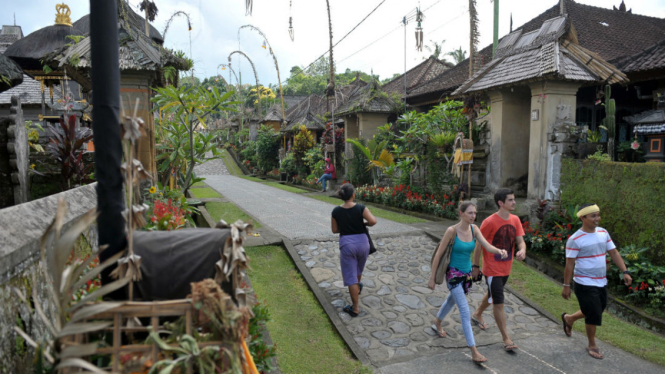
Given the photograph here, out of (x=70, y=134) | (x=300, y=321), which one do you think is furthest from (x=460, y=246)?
(x=70, y=134)

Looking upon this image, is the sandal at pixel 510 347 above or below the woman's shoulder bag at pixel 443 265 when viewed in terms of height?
below

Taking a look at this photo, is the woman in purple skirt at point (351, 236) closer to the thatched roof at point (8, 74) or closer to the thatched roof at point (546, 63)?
the thatched roof at point (8, 74)

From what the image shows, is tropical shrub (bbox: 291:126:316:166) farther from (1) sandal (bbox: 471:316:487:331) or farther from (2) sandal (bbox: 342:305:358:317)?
(1) sandal (bbox: 471:316:487:331)

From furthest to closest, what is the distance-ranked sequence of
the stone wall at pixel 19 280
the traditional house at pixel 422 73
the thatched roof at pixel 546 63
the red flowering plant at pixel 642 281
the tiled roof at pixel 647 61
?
the traditional house at pixel 422 73
the tiled roof at pixel 647 61
the thatched roof at pixel 546 63
the red flowering plant at pixel 642 281
the stone wall at pixel 19 280

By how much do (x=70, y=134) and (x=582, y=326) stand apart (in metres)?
7.94

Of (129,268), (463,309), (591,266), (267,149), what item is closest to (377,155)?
(591,266)

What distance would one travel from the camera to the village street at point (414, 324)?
4543 millimetres

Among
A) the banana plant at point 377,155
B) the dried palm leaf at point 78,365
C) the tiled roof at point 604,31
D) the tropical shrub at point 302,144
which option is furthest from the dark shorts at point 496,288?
the tropical shrub at point 302,144

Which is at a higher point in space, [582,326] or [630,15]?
[630,15]

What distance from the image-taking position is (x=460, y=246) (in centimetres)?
468

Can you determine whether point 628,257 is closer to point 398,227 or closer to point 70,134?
point 398,227

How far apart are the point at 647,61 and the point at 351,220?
918 centimetres

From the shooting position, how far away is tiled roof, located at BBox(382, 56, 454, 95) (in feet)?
70.3

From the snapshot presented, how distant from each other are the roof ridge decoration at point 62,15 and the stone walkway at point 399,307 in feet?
42.4
